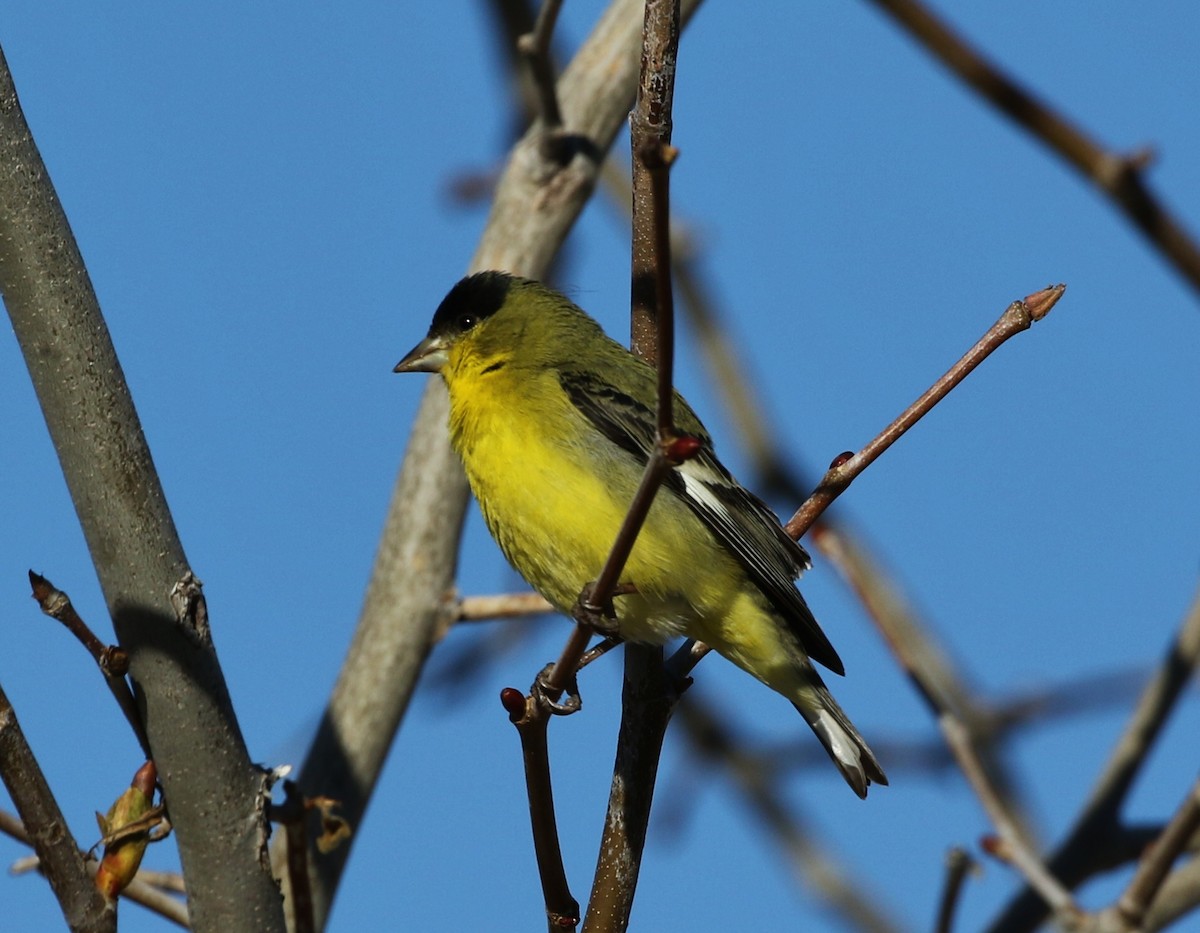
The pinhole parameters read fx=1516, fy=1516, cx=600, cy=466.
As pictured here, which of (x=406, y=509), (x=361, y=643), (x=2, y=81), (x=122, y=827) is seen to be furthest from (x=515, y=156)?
(x=122, y=827)

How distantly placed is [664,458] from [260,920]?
1.33m

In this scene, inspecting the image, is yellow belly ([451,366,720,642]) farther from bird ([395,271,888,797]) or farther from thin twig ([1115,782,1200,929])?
thin twig ([1115,782,1200,929])

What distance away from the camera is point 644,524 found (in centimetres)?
410

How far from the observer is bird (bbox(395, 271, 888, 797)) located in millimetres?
4102

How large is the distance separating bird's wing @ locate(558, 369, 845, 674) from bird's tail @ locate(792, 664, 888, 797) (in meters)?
0.09

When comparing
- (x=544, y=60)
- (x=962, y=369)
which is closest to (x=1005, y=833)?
(x=962, y=369)

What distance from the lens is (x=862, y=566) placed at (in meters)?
6.49

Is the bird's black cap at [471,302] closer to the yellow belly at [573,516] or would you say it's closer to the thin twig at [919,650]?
the yellow belly at [573,516]

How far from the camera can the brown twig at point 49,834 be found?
8.03 ft

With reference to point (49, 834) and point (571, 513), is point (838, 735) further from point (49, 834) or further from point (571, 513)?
point (49, 834)

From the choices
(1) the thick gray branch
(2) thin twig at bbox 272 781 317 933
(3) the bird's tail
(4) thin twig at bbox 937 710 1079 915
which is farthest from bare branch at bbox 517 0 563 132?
(2) thin twig at bbox 272 781 317 933

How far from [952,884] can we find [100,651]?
1.80 meters

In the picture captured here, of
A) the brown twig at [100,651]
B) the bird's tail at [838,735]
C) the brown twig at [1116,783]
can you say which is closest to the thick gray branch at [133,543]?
the brown twig at [100,651]

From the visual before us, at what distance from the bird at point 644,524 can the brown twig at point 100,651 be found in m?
1.31
